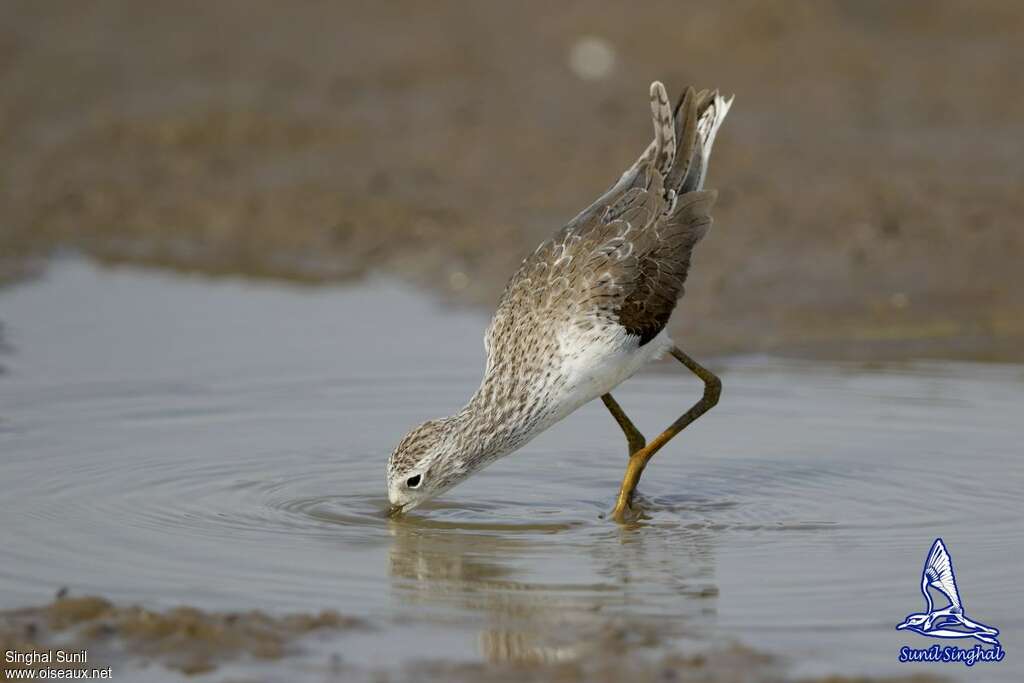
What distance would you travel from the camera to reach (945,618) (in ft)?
23.2

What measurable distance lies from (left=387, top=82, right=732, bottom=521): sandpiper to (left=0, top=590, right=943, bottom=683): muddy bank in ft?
6.00

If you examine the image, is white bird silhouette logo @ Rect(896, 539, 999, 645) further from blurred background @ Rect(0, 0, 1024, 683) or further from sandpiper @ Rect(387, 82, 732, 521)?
sandpiper @ Rect(387, 82, 732, 521)

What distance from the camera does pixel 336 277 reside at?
52.5 feet

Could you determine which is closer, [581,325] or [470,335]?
[581,325]

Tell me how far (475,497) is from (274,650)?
2.78 metres

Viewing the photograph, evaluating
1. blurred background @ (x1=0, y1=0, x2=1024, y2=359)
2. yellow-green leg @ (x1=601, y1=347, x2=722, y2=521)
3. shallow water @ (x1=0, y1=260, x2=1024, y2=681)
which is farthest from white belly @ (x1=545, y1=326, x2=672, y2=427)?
blurred background @ (x1=0, y1=0, x2=1024, y2=359)

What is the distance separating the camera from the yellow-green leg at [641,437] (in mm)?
9250

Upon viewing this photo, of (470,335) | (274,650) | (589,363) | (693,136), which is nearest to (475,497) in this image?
(589,363)

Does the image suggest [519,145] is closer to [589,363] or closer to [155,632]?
[589,363]

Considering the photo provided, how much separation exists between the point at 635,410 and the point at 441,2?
1041cm

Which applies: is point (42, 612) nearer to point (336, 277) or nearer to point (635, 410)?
point (635, 410)

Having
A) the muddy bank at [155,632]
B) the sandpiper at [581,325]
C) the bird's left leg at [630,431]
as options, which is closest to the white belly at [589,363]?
the sandpiper at [581,325]

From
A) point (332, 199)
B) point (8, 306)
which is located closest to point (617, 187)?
point (8, 306)

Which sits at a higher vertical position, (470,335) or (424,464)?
(470,335)
